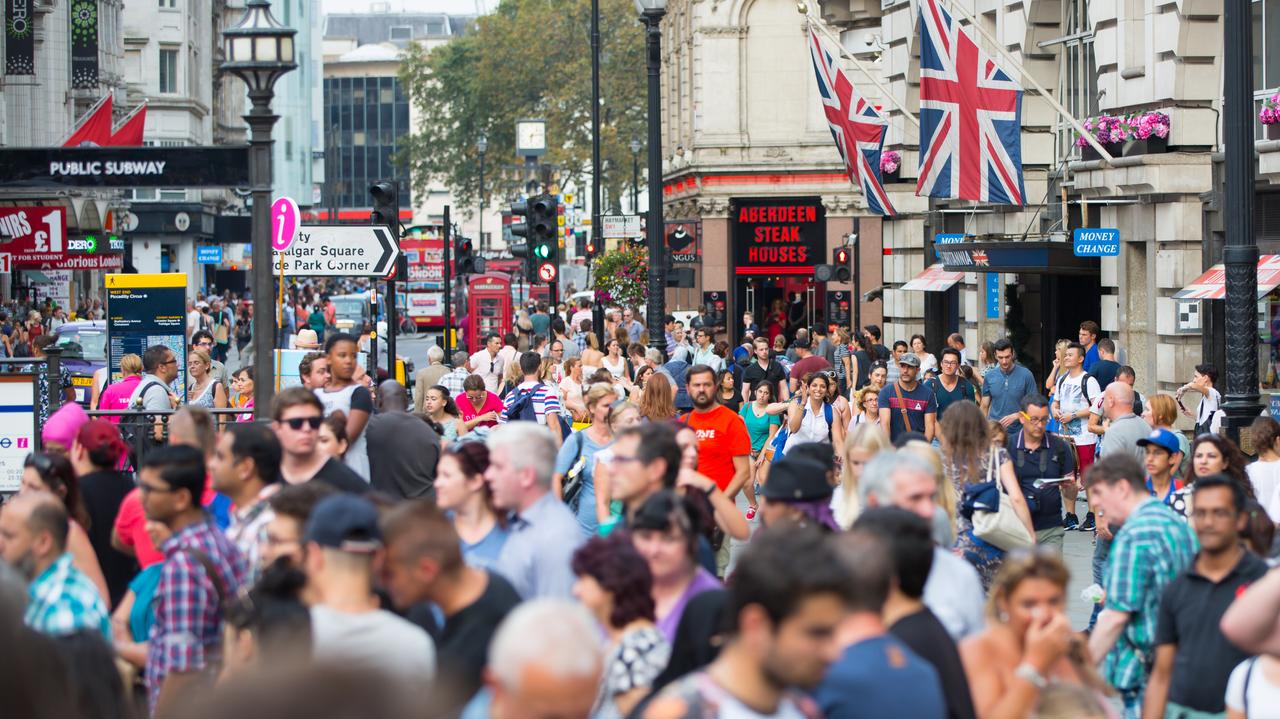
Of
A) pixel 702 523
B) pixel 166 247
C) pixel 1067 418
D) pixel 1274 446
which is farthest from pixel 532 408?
pixel 166 247

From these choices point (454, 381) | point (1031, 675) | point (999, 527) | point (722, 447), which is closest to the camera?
point (1031, 675)

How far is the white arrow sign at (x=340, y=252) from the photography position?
17.3m

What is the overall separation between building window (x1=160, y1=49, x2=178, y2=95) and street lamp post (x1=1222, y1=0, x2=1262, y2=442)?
2755 inches

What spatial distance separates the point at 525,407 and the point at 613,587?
32.3 feet

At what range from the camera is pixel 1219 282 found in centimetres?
1906

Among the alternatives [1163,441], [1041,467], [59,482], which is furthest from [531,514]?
[1041,467]

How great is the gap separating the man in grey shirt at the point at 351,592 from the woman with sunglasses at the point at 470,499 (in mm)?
1344

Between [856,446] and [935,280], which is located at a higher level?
[935,280]

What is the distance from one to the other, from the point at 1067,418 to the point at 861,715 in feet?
41.3

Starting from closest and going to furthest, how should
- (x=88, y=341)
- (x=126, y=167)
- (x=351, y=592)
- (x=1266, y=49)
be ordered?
(x=351, y=592)
(x=126, y=167)
(x=1266, y=49)
(x=88, y=341)

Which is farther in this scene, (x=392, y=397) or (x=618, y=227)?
(x=618, y=227)

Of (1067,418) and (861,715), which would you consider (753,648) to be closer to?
(861,715)

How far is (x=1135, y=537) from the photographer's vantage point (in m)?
7.14

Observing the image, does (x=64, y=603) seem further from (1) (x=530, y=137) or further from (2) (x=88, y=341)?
(1) (x=530, y=137)
